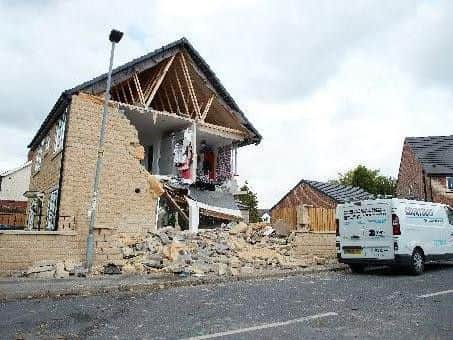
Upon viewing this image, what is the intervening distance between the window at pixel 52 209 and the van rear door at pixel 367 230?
32.9 feet

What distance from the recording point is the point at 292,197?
50.3 meters

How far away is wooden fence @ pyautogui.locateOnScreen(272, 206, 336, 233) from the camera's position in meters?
15.8

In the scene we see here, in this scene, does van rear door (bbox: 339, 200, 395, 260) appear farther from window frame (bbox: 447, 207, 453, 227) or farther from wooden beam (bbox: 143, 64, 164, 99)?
wooden beam (bbox: 143, 64, 164, 99)

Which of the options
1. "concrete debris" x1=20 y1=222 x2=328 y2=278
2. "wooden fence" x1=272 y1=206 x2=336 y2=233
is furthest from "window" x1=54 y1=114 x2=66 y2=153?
"wooden fence" x1=272 y1=206 x2=336 y2=233

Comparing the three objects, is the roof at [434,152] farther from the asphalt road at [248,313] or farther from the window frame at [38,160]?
the window frame at [38,160]

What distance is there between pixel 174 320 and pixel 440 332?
3591 millimetres

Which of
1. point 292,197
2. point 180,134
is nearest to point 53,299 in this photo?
point 180,134

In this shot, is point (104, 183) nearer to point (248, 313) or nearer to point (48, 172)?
point (48, 172)

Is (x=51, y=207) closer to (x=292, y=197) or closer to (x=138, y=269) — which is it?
(x=138, y=269)

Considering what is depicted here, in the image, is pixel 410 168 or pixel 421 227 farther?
pixel 410 168

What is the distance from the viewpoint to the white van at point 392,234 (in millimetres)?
11695

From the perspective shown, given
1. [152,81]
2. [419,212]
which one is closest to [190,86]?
[152,81]

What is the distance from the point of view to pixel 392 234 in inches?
460

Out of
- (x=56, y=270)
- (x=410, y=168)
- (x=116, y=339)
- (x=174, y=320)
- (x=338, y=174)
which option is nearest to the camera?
(x=116, y=339)
